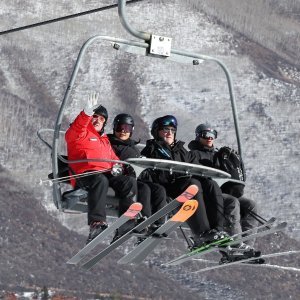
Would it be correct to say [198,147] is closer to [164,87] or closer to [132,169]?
[132,169]

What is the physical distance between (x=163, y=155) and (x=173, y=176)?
185 mm

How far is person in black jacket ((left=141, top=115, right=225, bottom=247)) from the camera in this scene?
866 centimetres

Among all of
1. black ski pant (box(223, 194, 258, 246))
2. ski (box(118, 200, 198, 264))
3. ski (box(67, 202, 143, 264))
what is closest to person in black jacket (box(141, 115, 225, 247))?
ski (box(118, 200, 198, 264))

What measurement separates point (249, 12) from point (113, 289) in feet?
60.0

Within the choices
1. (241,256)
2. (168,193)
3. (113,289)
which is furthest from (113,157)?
(113,289)

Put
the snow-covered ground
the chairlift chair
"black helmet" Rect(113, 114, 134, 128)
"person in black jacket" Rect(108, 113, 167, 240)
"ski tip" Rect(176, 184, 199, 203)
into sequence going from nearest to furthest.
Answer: the chairlift chair < "ski tip" Rect(176, 184, 199, 203) < "person in black jacket" Rect(108, 113, 167, 240) < "black helmet" Rect(113, 114, 134, 128) < the snow-covered ground

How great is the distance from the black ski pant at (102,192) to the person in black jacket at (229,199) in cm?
77

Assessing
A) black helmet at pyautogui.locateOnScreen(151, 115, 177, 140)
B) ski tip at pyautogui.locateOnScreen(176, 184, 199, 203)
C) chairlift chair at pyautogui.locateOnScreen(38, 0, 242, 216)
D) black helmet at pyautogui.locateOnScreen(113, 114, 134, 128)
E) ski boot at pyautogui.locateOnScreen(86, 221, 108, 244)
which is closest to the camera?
chairlift chair at pyautogui.locateOnScreen(38, 0, 242, 216)

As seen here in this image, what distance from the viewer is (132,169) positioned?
29.2 ft

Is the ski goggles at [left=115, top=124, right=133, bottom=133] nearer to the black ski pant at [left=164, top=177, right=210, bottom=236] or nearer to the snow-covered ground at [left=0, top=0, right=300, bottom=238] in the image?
the black ski pant at [left=164, top=177, right=210, bottom=236]

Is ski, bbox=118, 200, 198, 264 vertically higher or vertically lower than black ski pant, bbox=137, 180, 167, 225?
lower

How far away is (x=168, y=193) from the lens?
348 inches

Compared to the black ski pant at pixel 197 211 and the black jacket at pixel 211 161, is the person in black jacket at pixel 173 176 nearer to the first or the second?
the black ski pant at pixel 197 211

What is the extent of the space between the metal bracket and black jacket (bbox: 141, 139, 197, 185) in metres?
1.01
